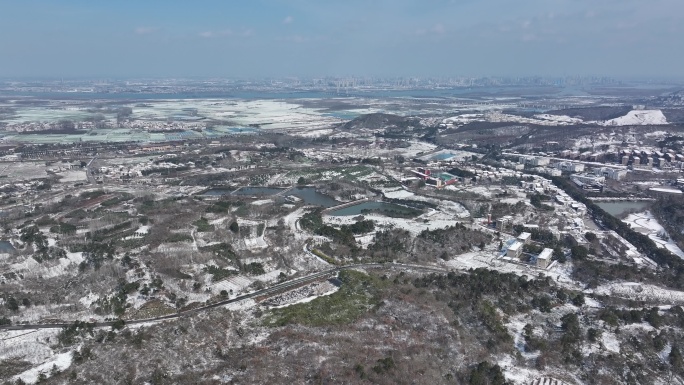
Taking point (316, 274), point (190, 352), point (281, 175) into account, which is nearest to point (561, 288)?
point (316, 274)

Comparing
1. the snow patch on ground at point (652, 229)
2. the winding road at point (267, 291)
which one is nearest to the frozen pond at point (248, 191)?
the winding road at point (267, 291)

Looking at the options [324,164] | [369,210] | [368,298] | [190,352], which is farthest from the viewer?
[324,164]

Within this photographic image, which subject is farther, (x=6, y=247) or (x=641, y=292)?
(x=6, y=247)

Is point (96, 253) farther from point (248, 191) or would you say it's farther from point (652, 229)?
point (652, 229)

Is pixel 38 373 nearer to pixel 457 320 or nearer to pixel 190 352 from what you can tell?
pixel 190 352

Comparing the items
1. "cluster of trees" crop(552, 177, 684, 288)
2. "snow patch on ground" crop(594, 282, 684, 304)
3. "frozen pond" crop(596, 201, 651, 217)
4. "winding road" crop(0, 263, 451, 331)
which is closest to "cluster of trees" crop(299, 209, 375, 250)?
"winding road" crop(0, 263, 451, 331)

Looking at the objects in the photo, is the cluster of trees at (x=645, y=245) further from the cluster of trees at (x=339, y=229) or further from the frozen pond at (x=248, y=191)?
the frozen pond at (x=248, y=191)

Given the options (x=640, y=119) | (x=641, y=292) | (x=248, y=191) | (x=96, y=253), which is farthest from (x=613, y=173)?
(x=640, y=119)
